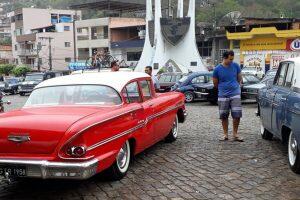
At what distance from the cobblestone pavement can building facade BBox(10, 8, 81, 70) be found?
60.7 metres

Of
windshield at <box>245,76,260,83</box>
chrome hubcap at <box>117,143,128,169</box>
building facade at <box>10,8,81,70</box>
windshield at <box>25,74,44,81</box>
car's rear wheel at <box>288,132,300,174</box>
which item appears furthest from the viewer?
building facade at <box>10,8,81,70</box>

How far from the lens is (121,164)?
622 cm

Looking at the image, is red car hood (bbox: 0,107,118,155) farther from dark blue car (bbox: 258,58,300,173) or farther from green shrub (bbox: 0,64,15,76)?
green shrub (bbox: 0,64,15,76)

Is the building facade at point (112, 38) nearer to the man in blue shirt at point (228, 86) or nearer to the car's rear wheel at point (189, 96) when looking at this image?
the car's rear wheel at point (189, 96)

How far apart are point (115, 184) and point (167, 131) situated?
8.68 feet

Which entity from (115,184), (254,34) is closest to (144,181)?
(115,184)

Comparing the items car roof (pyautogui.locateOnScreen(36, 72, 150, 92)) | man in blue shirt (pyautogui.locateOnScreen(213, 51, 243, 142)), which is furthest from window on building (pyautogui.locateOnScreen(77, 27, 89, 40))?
car roof (pyautogui.locateOnScreen(36, 72, 150, 92))

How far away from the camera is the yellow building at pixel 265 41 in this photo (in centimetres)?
3644

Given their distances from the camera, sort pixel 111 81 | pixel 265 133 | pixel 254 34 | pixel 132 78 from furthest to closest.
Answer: pixel 254 34, pixel 265 133, pixel 132 78, pixel 111 81

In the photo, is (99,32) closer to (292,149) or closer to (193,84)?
(193,84)

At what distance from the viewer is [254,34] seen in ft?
127

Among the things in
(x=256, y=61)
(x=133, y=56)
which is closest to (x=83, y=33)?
(x=133, y=56)

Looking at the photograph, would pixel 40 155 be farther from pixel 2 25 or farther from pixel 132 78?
pixel 2 25

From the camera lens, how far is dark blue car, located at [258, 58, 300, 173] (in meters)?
6.36
